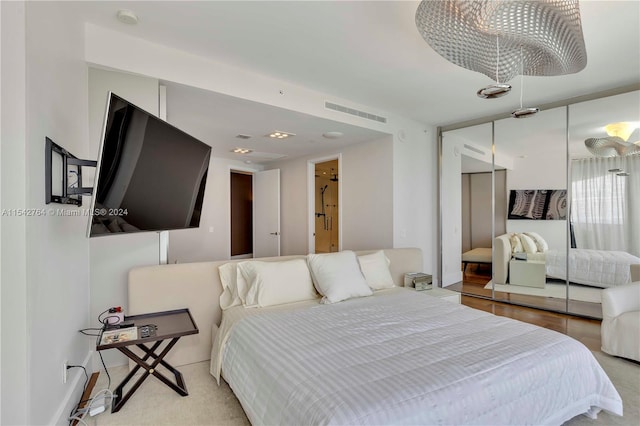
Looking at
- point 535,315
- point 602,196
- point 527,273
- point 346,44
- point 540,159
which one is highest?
point 346,44

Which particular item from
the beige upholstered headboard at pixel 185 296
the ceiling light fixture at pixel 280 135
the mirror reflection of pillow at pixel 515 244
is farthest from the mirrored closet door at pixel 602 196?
the beige upholstered headboard at pixel 185 296

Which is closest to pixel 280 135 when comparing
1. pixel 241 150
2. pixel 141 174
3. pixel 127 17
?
pixel 241 150

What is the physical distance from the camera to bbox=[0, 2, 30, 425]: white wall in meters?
1.17

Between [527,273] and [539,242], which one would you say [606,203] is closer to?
[539,242]

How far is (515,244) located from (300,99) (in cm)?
354

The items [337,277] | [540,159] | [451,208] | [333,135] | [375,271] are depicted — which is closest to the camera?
[337,277]

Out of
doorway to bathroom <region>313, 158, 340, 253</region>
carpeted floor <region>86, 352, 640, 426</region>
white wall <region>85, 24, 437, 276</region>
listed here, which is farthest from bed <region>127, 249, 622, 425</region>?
doorway to bathroom <region>313, 158, 340, 253</region>

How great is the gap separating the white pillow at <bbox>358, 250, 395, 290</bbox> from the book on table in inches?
78.4

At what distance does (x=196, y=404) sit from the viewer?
6.72 feet

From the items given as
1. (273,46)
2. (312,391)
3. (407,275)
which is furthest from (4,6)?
(407,275)

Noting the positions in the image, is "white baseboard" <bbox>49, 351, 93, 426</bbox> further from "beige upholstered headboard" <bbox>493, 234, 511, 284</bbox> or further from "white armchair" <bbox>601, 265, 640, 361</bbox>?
"beige upholstered headboard" <bbox>493, 234, 511, 284</bbox>

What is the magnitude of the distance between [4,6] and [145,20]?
1244 mm

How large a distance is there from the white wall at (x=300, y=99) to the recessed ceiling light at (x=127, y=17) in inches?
8.0

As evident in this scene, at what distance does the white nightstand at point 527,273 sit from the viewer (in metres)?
4.12
